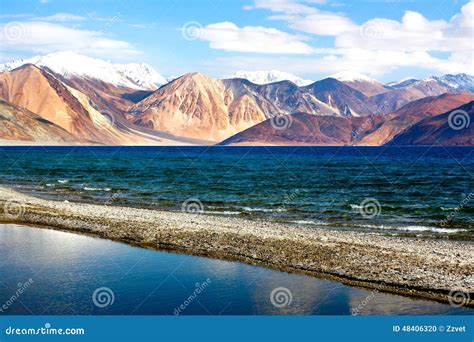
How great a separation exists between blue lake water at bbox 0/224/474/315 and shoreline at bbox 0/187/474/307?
131cm

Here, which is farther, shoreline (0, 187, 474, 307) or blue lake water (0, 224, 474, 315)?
shoreline (0, 187, 474, 307)

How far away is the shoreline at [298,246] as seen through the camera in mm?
20828

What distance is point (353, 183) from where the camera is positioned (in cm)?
7338

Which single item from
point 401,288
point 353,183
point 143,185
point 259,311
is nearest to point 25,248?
point 259,311

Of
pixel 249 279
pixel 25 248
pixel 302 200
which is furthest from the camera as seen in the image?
pixel 302 200

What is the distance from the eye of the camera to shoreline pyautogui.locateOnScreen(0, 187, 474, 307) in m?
20.8

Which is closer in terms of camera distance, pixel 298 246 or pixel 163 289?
pixel 163 289

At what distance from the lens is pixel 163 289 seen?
19781 millimetres

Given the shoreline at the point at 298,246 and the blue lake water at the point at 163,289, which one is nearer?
the blue lake water at the point at 163,289

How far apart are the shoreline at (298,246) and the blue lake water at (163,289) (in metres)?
1.31

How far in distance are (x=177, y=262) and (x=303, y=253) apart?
19.4 feet

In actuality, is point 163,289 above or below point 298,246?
below

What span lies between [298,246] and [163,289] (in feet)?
29.4

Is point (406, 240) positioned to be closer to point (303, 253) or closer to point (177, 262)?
point (303, 253)
